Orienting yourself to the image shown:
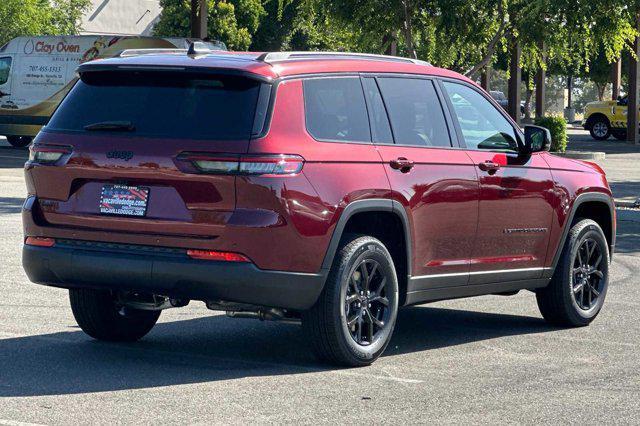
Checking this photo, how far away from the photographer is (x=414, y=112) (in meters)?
8.62

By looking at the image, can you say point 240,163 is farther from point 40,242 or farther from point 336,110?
point 40,242

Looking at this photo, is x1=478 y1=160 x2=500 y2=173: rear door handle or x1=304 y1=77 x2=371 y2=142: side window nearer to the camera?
x1=304 y1=77 x2=371 y2=142: side window

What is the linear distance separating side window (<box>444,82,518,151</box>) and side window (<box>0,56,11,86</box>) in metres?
26.4

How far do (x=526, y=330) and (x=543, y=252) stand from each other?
1.99 ft

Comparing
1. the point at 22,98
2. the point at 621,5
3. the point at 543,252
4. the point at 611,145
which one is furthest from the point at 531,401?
the point at 611,145

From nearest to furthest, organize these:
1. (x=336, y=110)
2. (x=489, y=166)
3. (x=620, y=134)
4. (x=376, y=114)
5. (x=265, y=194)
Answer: (x=265, y=194) < (x=336, y=110) < (x=376, y=114) < (x=489, y=166) < (x=620, y=134)

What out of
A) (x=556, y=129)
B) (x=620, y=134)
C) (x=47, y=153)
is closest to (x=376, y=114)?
(x=47, y=153)

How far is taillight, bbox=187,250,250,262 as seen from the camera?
24.1 ft

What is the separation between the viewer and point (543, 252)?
9.51 meters

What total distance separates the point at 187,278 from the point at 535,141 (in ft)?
10.0

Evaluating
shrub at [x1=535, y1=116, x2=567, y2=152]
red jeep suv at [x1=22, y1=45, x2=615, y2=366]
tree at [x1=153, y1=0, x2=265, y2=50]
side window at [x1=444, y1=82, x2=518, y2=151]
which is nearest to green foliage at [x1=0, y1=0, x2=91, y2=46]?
tree at [x1=153, y1=0, x2=265, y2=50]

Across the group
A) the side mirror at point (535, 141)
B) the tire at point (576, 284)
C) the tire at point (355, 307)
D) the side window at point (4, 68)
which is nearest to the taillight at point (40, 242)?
the tire at point (355, 307)

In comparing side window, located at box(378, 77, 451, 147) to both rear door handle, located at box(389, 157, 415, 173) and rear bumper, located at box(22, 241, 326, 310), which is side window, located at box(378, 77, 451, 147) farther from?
rear bumper, located at box(22, 241, 326, 310)

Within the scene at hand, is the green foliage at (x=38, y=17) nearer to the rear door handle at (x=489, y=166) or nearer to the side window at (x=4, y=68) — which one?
the side window at (x=4, y=68)
